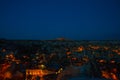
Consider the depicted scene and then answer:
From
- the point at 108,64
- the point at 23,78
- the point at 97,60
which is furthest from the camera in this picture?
the point at 97,60

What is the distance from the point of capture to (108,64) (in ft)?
22.4

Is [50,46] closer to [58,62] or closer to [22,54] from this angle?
[22,54]

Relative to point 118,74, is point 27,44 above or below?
above

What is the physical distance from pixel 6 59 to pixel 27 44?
2.65m

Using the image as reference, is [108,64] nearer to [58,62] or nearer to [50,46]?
[58,62]

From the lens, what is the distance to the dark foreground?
5.28 meters

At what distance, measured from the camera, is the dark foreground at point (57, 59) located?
17.3ft

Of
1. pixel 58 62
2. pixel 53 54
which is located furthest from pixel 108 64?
pixel 53 54

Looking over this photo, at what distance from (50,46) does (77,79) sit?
5.55 m

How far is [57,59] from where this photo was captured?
24.5 ft

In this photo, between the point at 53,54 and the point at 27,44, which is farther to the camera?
the point at 27,44

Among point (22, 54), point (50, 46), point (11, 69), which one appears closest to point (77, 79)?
point (11, 69)

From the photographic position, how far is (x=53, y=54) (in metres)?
8.09

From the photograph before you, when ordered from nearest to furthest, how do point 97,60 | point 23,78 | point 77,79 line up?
point 77,79, point 23,78, point 97,60
